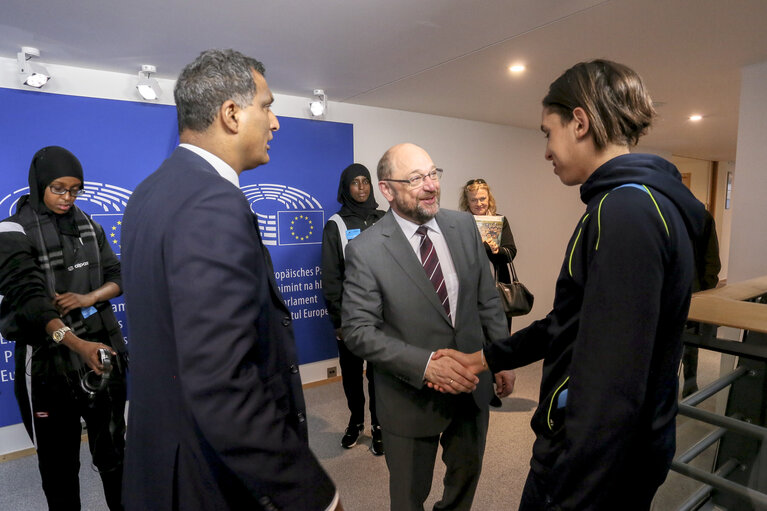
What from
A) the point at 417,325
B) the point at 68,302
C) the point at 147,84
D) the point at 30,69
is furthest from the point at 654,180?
the point at 30,69

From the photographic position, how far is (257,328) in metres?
0.88

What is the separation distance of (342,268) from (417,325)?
5.21ft

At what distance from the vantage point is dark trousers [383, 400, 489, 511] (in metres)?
1.64

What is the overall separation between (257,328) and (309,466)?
30cm

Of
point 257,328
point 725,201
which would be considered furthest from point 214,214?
point 725,201

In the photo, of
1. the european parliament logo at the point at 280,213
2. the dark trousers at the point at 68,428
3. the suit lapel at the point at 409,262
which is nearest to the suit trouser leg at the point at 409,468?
the suit lapel at the point at 409,262

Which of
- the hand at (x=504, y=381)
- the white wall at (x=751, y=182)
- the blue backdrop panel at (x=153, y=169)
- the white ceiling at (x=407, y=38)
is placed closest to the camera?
the hand at (x=504, y=381)

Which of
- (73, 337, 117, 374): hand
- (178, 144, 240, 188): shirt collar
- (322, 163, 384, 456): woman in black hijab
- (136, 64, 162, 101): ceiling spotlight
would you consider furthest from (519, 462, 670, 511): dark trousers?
(136, 64, 162, 101): ceiling spotlight

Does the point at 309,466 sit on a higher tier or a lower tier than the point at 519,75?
lower

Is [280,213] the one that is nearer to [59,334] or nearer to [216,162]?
[59,334]

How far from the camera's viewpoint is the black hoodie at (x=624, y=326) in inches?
A: 30.3

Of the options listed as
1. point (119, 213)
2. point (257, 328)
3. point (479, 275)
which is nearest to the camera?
point (257, 328)

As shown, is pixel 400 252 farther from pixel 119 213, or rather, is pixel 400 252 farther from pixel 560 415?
pixel 119 213

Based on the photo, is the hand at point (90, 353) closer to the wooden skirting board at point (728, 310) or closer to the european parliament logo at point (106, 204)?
the european parliament logo at point (106, 204)
